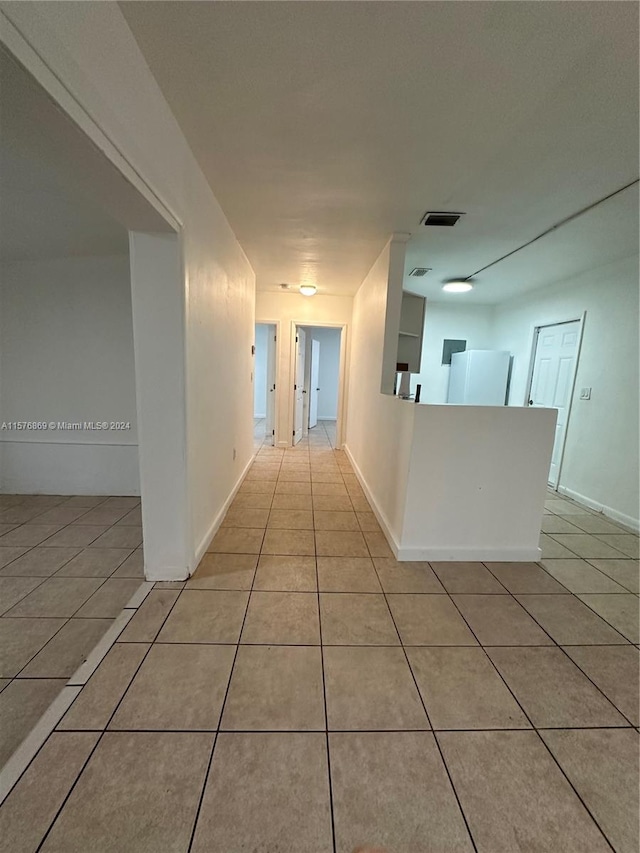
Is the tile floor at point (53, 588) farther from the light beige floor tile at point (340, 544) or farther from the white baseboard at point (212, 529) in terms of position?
the light beige floor tile at point (340, 544)

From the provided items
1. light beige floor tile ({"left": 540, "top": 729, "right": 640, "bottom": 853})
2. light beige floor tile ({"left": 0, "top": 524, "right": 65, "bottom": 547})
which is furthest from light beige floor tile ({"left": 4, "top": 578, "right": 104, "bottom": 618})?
light beige floor tile ({"left": 540, "top": 729, "right": 640, "bottom": 853})

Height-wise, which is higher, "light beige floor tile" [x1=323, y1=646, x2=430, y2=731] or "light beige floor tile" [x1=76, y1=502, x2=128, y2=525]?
"light beige floor tile" [x1=323, y1=646, x2=430, y2=731]

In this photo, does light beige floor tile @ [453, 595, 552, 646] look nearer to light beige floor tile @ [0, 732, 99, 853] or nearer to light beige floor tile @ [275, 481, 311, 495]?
light beige floor tile @ [0, 732, 99, 853]

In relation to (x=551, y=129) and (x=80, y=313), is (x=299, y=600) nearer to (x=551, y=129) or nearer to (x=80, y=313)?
(x=551, y=129)

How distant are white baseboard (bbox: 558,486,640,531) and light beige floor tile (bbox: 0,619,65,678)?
432cm

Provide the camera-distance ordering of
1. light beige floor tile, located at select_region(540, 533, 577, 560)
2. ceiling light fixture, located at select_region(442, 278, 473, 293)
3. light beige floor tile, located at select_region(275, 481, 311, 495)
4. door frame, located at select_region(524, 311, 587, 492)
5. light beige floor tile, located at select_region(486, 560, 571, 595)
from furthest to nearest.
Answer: ceiling light fixture, located at select_region(442, 278, 473, 293) < door frame, located at select_region(524, 311, 587, 492) < light beige floor tile, located at select_region(275, 481, 311, 495) < light beige floor tile, located at select_region(540, 533, 577, 560) < light beige floor tile, located at select_region(486, 560, 571, 595)

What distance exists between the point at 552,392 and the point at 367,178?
3.48 metres

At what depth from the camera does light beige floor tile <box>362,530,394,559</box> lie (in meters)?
2.36

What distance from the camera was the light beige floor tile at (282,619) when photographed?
5.20ft

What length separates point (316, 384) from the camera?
7.48 meters

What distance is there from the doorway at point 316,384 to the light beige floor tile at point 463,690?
4.09 m

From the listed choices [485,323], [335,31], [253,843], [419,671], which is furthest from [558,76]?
[485,323]

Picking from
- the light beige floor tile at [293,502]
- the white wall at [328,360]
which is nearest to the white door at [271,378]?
the white wall at [328,360]

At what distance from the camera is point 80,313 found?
3045 millimetres
